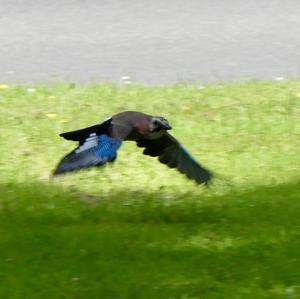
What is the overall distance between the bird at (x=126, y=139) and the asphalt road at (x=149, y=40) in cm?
241

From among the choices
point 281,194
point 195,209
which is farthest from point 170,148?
point 281,194

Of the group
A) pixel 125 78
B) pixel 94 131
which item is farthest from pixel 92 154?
pixel 125 78

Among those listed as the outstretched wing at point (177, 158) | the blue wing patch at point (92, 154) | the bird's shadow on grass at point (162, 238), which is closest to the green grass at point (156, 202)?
the bird's shadow on grass at point (162, 238)

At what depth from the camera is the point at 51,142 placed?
6590 mm

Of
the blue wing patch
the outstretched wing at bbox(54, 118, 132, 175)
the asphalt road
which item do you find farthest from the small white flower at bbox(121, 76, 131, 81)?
the blue wing patch

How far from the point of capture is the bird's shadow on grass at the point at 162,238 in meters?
4.70

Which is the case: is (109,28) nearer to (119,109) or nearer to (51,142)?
(119,109)

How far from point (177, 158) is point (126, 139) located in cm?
39

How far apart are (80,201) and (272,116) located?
5.79 feet

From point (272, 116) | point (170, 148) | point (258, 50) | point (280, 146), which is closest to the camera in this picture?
point (170, 148)

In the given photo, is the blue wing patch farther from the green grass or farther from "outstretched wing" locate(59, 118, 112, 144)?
the green grass

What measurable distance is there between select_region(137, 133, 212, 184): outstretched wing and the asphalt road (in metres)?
2.39

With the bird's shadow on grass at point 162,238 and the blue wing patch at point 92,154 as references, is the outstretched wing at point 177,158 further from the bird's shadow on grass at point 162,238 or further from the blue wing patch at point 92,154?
the blue wing patch at point 92,154

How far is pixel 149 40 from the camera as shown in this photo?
8.66 meters
